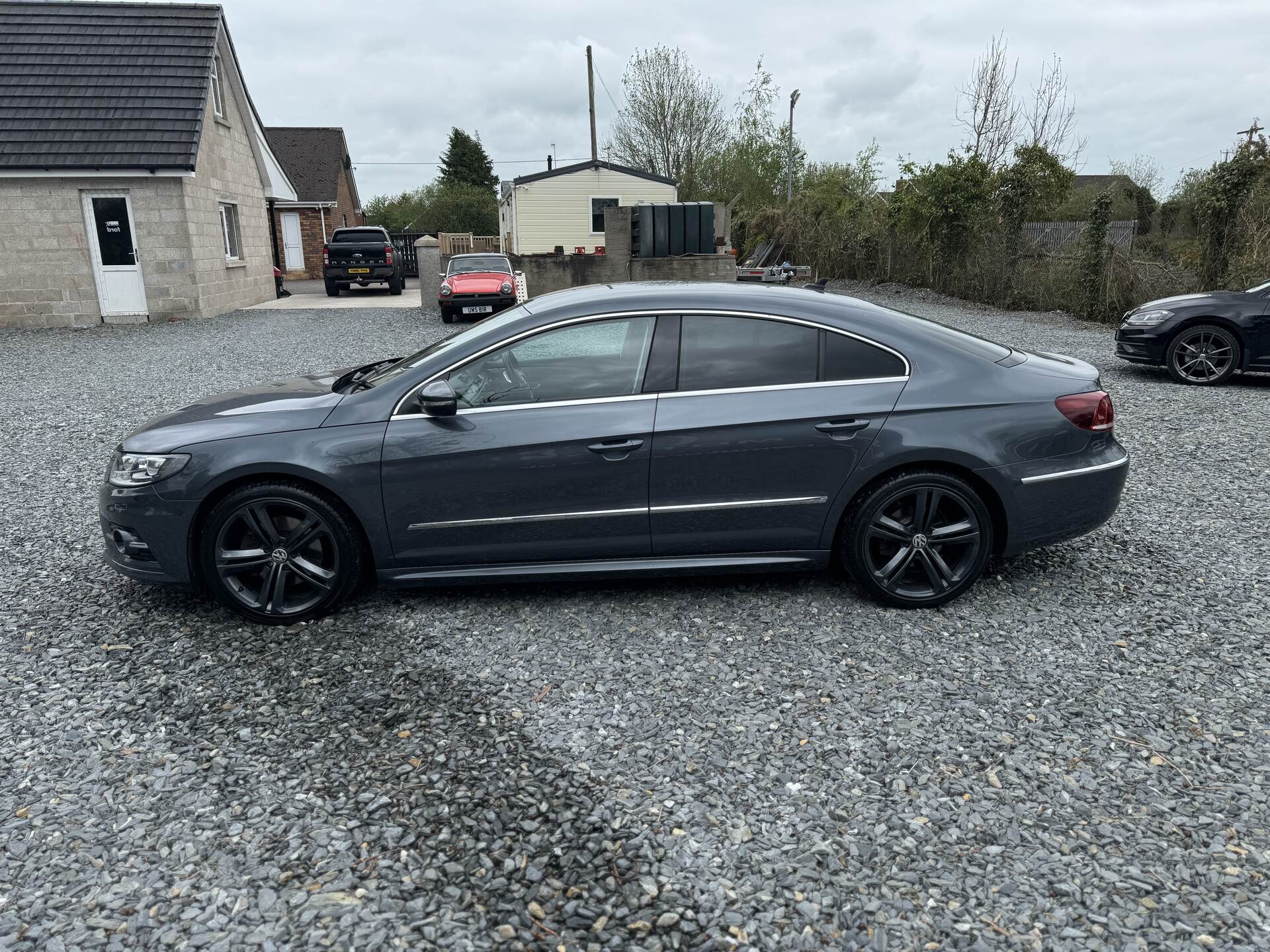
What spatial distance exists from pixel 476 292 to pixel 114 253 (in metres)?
7.19

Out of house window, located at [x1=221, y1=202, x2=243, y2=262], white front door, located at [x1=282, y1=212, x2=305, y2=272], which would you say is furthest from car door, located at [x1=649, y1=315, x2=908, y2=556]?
white front door, located at [x1=282, y1=212, x2=305, y2=272]

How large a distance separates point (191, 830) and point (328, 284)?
24.9 metres

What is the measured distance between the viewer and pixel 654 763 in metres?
3.10

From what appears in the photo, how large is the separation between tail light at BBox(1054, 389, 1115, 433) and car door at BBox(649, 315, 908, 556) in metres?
0.78

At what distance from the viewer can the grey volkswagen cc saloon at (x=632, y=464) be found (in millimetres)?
4000

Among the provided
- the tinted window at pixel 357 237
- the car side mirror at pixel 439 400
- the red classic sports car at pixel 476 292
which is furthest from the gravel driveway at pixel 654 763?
the tinted window at pixel 357 237

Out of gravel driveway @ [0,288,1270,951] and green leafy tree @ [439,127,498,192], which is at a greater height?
green leafy tree @ [439,127,498,192]

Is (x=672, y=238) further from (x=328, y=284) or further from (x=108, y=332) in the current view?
(x=328, y=284)

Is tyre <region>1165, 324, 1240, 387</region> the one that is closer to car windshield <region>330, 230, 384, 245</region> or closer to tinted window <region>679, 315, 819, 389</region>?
tinted window <region>679, 315, 819, 389</region>

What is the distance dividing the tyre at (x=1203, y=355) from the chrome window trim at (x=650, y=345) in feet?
25.3

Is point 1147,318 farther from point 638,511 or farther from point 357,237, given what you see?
point 357,237

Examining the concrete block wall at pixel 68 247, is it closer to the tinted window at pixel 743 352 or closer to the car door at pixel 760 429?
the tinted window at pixel 743 352

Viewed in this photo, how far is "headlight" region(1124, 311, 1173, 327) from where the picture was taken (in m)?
10.1

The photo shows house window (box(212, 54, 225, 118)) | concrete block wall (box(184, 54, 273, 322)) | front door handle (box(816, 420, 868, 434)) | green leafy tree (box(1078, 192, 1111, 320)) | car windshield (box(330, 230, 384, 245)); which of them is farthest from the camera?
car windshield (box(330, 230, 384, 245))
